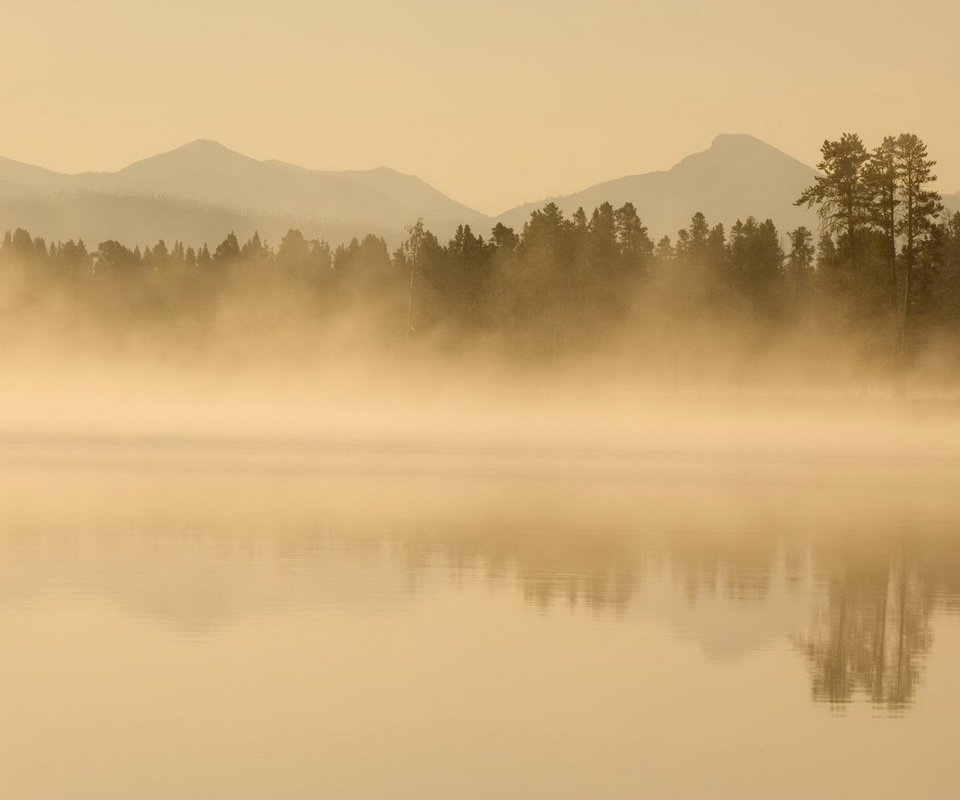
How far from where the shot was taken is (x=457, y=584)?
1956 centimetres

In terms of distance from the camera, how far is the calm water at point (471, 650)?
1110cm

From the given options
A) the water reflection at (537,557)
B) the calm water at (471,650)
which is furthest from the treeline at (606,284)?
the calm water at (471,650)

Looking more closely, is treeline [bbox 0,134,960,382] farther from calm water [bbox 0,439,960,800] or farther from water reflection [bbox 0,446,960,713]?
calm water [bbox 0,439,960,800]

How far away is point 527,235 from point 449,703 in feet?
379

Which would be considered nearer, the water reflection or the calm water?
the calm water

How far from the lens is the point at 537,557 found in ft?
73.6

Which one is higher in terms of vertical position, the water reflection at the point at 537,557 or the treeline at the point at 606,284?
the treeline at the point at 606,284

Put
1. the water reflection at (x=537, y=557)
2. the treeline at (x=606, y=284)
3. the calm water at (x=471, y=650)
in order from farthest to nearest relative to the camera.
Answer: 1. the treeline at (x=606, y=284)
2. the water reflection at (x=537, y=557)
3. the calm water at (x=471, y=650)

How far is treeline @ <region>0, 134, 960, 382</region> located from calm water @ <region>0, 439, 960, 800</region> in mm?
56071

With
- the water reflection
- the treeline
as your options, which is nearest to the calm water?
the water reflection

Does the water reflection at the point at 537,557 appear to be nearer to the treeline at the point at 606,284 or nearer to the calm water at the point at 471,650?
the calm water at the point at 471,650

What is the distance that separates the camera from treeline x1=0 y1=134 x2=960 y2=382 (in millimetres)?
84500

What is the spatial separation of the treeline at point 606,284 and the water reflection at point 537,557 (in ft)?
169

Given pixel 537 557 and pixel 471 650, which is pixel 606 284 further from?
pixel 471 650
